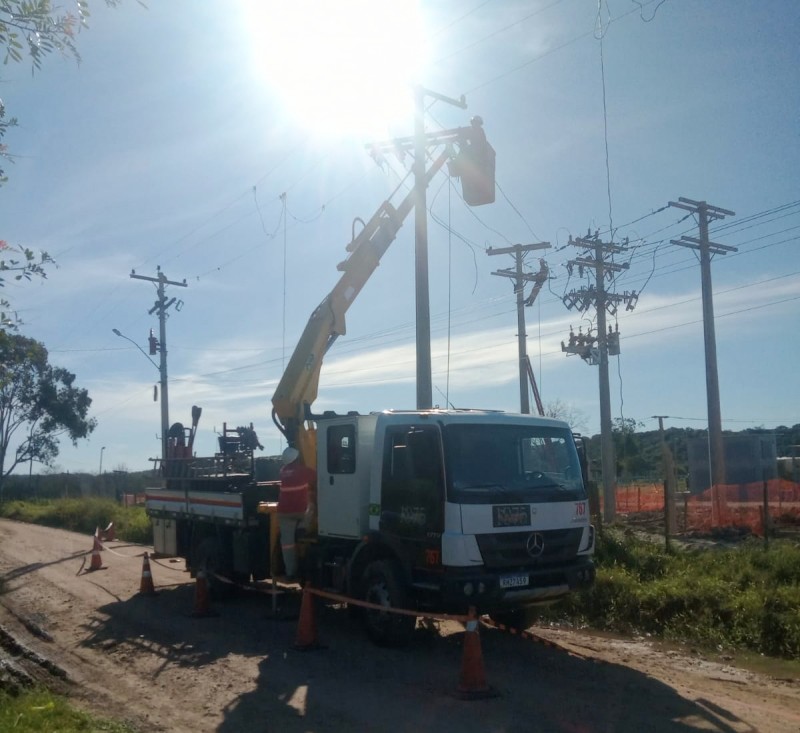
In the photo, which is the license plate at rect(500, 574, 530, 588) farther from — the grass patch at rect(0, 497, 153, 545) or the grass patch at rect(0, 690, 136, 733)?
the grass patch at rect(0, 497, 153, 545)

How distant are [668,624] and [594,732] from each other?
474 centimetres

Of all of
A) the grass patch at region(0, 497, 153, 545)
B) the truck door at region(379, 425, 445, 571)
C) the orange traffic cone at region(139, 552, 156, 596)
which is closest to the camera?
the truck door at region(379, 425, 445, 571)

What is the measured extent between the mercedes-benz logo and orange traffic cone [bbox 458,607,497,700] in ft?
5.06

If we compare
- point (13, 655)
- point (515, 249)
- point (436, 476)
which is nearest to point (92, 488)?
point (515, 249)

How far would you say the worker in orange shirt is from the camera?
1140cm

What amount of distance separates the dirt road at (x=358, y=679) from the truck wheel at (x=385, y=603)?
0.20m

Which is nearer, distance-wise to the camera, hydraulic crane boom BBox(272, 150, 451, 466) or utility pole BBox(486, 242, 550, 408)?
hydraulic crane boom BBox(272, 150, 451, 466)

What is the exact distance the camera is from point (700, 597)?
11.1 meters

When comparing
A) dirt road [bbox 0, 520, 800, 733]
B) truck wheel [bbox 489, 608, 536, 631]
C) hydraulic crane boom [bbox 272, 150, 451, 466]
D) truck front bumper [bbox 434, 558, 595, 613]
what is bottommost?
dirt road [bbox 0, 520, 800, 733]

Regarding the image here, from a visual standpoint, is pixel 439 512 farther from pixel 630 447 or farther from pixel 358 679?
pixel 630 447

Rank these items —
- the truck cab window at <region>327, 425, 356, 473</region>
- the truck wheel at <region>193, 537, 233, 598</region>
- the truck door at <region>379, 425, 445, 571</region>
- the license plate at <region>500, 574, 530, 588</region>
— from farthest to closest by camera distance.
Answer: the truck wheel at <region>193, 537, 233, 598</region>
the truck cab window at <region>327, 425, 356, 473</region>
the truck door at <region>379, 425, 445, 571</region>
the license plate at <region>500, 574, 530, 588</region>

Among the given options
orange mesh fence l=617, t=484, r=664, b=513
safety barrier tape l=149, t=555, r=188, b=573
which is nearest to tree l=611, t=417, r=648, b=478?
orange mesh fence l=617, t=484, r=664, b=513

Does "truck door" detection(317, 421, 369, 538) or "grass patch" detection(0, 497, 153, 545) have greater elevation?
"truck door" detection(317, 421, 369, 538)

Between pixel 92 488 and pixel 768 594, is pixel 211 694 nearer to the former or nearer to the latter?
pixel 768 594
